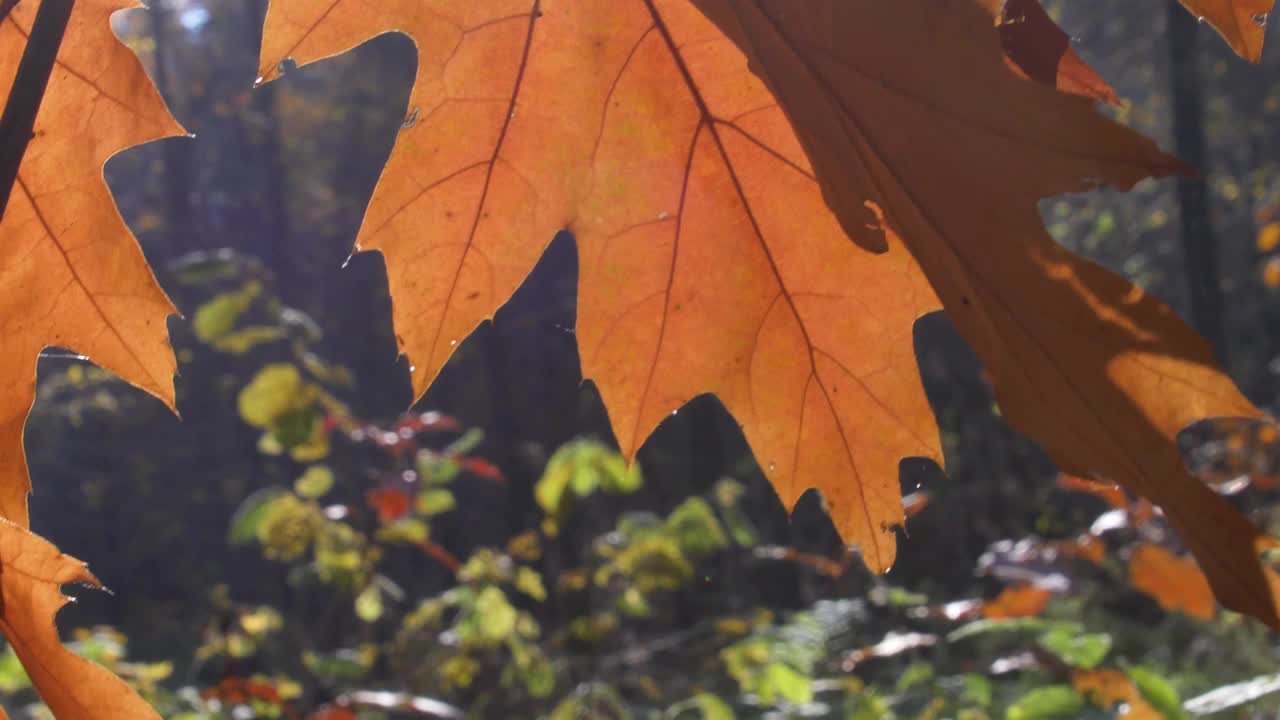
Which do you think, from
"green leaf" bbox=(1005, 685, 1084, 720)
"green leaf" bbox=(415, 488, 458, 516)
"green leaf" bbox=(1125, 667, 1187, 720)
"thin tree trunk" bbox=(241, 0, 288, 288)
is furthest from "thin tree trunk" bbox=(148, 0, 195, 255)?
"green leaf" bbox=(1125, 667, 1187, 720)

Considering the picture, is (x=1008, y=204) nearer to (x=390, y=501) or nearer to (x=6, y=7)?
(x=6, y=7)

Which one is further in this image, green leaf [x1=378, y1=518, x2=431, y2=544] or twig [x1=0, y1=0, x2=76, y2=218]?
green leaf [x1=378, y1=518, x2=431, y2=544]

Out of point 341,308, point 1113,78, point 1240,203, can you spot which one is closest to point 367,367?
point 341,308

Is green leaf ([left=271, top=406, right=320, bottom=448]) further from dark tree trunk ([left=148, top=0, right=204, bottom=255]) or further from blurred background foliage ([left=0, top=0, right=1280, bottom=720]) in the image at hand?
dark tree trunk ([left=148, top=0, right=204, bottom=255])

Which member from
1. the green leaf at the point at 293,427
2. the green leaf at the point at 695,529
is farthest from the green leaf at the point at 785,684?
the green leaf at the point at 293,427

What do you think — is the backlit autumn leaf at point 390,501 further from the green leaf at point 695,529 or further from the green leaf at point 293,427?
the green leaf at point 695,529

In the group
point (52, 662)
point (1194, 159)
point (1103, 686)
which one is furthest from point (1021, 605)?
point (1194, 159)
